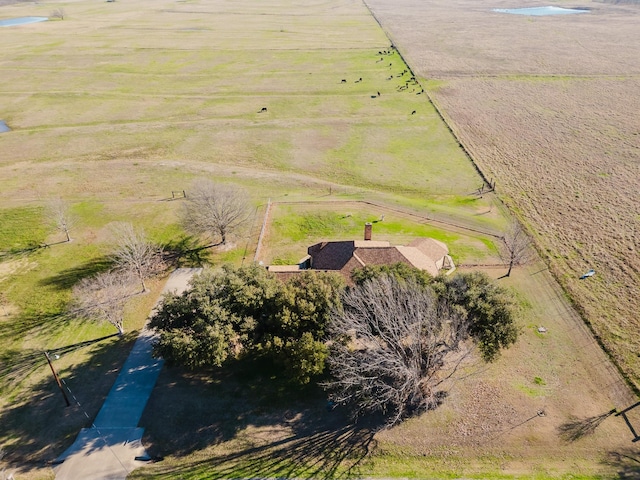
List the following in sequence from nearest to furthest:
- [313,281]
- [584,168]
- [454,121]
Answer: [313,281] < [584,168] < [454,121]

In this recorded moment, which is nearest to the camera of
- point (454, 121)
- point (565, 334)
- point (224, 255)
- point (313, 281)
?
point (313, 281)

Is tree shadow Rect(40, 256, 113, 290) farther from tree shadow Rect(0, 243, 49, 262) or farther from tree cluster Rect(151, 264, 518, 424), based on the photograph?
tree cluster Rect(151, 264, 518, 424)

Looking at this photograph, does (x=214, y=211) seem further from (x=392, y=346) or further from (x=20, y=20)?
(x=20, y=20)

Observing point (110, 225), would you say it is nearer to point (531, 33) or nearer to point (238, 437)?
point (238, 437)

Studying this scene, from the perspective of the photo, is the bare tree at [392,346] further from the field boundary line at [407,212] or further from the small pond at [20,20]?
the small pond at [20,20]

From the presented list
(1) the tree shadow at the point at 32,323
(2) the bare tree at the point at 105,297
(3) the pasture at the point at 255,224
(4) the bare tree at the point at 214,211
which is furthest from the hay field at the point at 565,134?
(1) the tree shadow at the point at 32,323

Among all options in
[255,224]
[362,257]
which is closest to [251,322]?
[362,257]

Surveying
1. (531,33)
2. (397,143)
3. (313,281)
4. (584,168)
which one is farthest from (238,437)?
(531,33)
